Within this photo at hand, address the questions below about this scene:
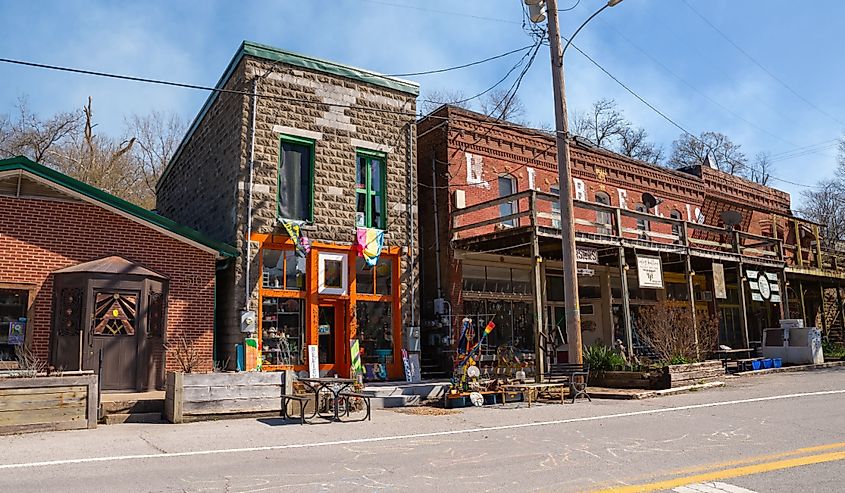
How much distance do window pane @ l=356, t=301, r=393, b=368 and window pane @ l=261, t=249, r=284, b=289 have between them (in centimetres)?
220

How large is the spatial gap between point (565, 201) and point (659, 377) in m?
4.74

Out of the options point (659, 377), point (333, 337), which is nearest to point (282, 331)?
point (333, 337)

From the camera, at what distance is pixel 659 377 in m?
15.5

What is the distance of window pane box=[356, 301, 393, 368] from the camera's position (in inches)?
667

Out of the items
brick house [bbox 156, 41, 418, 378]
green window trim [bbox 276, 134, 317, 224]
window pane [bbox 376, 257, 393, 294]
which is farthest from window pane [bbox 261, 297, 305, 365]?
window pane [bbox 376, 257, 393, 294]

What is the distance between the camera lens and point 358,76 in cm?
1767

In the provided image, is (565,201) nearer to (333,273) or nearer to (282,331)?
(333,273)

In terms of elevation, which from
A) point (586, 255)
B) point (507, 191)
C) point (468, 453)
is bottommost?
point (468, 453)

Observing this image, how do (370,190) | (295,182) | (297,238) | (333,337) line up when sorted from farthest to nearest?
A: (370,190)
(333,337)
(295,182)
(297,238)

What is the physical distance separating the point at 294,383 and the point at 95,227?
216 inches

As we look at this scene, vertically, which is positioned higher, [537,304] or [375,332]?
[537,304]

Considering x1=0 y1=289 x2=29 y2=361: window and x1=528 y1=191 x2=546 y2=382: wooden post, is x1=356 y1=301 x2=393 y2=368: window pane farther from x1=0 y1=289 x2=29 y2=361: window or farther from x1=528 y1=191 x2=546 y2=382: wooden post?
x1=0 y1=289 x2=29 y2=361: window

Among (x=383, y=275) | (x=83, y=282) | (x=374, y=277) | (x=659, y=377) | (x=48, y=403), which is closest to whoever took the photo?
(x=48, y=403)

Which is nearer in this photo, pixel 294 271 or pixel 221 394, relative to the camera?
pixel 221 394
